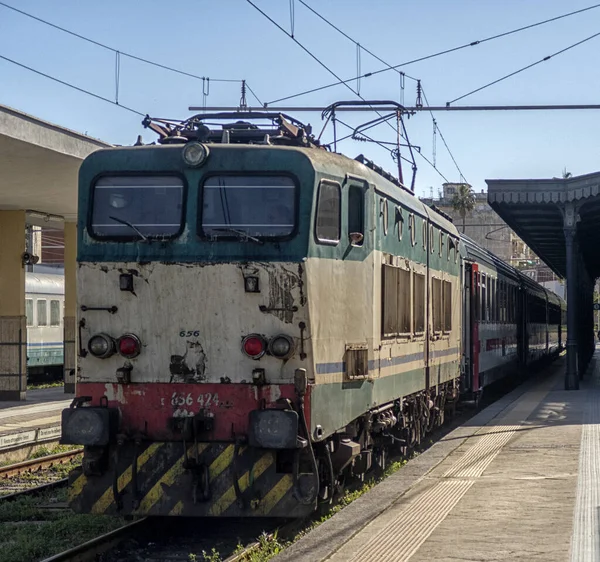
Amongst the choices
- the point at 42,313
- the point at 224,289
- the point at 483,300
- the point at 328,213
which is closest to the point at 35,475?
the point at 224,289

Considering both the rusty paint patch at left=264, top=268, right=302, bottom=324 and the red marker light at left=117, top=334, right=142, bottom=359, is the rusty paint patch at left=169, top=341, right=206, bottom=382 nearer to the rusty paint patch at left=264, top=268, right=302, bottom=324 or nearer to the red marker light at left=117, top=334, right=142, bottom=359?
the red marker light at left=117, top=334, right=142, bottom=359

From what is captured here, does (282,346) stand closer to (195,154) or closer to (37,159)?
(195,154)

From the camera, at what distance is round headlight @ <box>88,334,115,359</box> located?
9.05m

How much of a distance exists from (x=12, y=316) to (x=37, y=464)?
9912 mm

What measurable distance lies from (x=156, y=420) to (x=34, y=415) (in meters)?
11.8

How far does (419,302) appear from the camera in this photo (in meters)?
13.2

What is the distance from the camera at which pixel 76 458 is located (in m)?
15.4

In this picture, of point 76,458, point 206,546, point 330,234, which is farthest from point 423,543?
point 76,458

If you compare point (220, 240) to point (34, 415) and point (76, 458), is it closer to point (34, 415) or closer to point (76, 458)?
point (76, 458)

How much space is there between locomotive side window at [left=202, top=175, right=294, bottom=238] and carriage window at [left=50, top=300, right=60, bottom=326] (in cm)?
2332

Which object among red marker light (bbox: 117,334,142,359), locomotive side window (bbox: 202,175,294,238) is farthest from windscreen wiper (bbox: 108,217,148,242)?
red marker light (bbox: 117,334,142,359)

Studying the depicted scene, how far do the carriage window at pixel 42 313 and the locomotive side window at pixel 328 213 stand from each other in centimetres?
2241

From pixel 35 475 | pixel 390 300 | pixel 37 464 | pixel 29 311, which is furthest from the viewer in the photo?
pixel 29 311

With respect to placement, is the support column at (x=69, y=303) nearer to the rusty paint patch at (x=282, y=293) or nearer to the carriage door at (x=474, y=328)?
the carriage door at (x=474, y=328)
